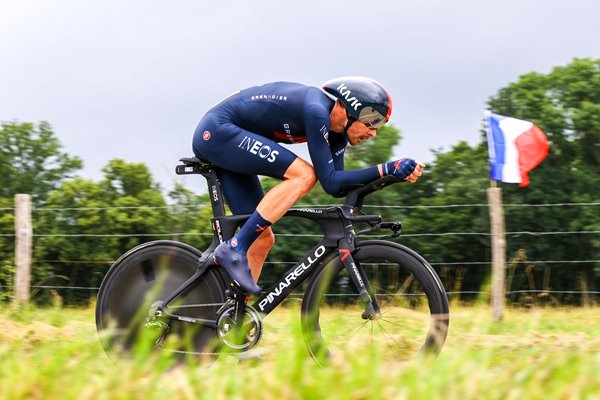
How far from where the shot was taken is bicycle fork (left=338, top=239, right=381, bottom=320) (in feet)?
17.0

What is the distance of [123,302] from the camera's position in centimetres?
556

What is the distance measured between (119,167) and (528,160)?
818 inches

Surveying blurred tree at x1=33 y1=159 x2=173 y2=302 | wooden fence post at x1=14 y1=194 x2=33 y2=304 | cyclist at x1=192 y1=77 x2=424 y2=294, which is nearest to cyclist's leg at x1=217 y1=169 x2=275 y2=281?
cyclist at x1=192 y1=77 x2=424 y2=294

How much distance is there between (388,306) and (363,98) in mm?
1225

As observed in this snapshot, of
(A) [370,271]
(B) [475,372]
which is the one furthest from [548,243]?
(B) [475,372]

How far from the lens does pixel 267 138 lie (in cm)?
546

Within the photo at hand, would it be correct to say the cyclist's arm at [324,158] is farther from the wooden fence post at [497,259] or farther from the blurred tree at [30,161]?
the blurred tree at [30,161]

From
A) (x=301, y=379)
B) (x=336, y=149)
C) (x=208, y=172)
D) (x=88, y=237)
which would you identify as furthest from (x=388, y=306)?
(x=88, y=237)

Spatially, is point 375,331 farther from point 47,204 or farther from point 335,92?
point 47,204

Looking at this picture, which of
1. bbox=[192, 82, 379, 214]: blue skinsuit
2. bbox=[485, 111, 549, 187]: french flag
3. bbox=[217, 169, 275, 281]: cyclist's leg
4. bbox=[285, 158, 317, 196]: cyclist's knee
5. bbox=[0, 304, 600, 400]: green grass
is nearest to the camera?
bbox=[0, 304, 600, 400]: green grass

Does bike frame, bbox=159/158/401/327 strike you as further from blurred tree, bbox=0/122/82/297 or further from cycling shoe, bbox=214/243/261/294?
blurred tree, bbox=0/122/82/297

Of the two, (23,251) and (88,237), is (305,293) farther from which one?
(88,237)

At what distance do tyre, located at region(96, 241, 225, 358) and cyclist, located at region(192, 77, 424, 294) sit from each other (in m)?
0.29

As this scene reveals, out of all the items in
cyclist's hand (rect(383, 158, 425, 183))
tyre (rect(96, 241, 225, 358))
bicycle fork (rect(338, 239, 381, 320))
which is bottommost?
tyre (rect(96, 241, 225, 358))
